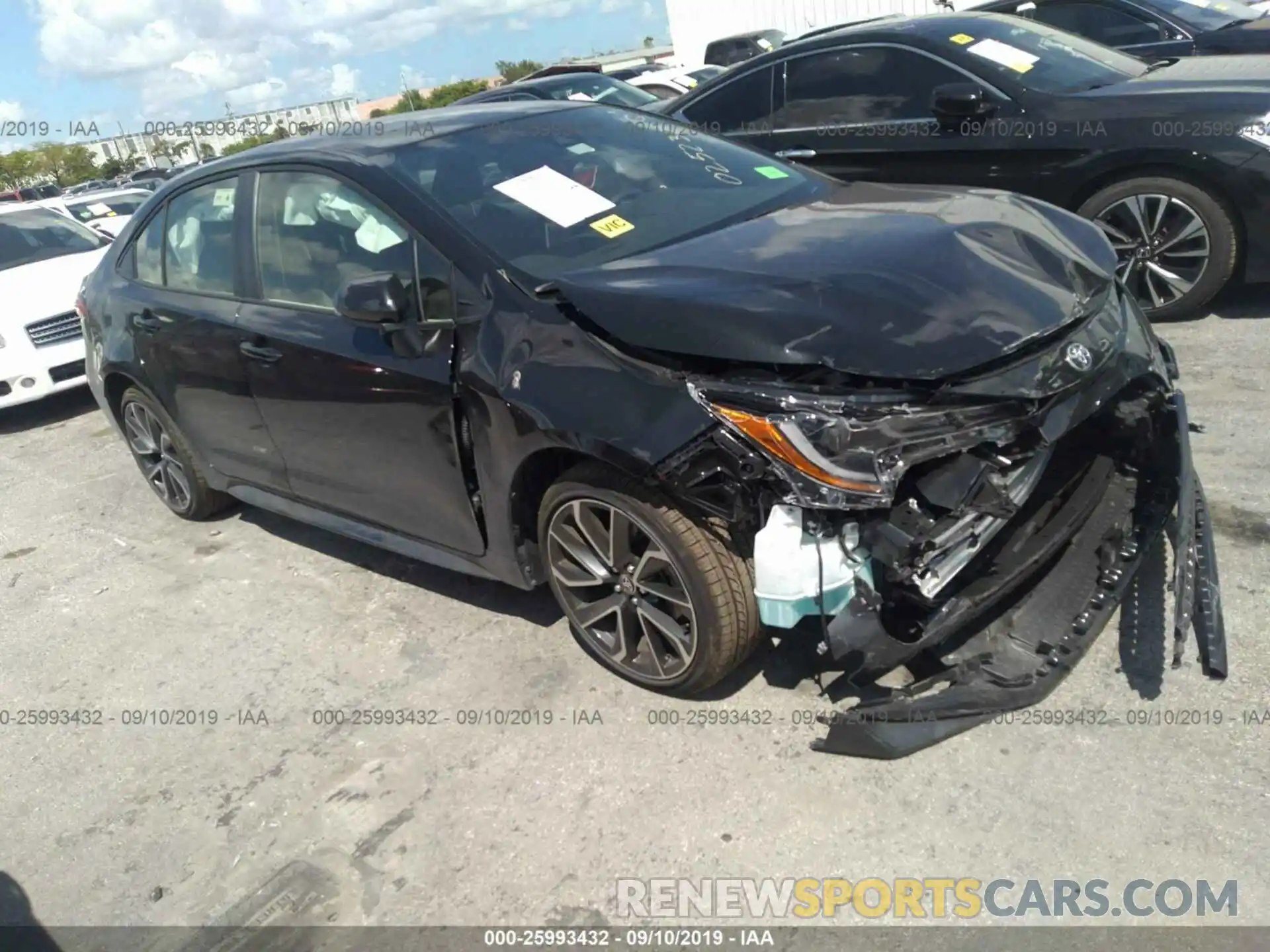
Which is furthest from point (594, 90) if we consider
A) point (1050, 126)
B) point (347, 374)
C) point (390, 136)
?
point (347, 374)

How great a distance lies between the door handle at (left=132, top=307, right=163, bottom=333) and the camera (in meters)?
4.52

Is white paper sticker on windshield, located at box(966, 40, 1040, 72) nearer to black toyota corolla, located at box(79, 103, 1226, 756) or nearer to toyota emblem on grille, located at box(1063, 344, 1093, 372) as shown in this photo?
black toyota corolla, located at box(79, 103, 1226, 756)

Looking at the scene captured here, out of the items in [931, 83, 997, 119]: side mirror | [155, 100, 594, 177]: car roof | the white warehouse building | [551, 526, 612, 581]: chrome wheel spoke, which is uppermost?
the white warehouse building

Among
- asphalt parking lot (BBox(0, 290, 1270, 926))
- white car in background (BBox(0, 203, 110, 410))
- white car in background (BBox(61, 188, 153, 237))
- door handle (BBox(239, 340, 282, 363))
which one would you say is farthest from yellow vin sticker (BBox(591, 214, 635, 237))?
white car in background (BBox(61, 188, 153, 237))

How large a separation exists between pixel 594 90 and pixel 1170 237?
8064 millimetres

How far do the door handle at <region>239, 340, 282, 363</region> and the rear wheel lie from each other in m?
3.92

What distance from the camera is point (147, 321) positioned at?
459cm

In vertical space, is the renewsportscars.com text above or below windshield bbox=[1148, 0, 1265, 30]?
below

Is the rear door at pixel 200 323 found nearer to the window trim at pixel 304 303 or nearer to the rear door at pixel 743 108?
the window trim at pixel 304 303

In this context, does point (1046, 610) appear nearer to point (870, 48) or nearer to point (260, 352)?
point (260, 352)

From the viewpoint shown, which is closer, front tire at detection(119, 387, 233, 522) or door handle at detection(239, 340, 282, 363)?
door handle at detection(239, 340, 282, 363)

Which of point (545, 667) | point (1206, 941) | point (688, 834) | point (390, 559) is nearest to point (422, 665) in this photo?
point (545, 667)

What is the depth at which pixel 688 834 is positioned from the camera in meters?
2.72

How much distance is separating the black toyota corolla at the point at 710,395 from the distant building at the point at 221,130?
1.29 meters
